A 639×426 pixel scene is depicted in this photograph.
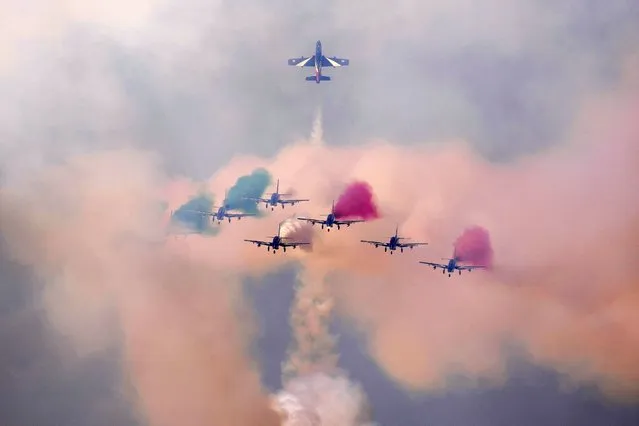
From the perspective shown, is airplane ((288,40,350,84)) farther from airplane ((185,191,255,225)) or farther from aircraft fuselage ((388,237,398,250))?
aircraft fuselage ((388,237,398,250))

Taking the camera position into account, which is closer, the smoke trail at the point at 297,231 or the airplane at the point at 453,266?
the airplane at the point at 453,266

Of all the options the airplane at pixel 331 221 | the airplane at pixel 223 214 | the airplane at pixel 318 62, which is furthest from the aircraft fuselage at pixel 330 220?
the airplane at pixel 318 62

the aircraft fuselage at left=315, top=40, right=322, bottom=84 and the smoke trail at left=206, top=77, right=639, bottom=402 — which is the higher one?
the aircraft fuselage at left=315, top=40, right=322, bottom=84

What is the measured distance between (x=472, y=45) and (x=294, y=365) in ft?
46.4

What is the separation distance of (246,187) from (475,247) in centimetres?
909

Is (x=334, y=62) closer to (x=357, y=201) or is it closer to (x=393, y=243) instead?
(x=357, y=201)

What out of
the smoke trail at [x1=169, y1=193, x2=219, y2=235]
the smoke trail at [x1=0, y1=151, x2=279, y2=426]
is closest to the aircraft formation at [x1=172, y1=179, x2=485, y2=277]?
the smoke trail at [x1=169, y1=193, x2=219, y2=235]

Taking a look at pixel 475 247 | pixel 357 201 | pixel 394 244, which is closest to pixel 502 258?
pixel 475 247

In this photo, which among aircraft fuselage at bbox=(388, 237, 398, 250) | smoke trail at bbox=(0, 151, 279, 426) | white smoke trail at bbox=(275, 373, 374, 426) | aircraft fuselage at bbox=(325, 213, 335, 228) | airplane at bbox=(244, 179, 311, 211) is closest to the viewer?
aircraft fuselage at bbox=(325, 213, 335, 228)

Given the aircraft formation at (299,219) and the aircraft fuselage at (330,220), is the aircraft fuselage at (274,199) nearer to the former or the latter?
the aircraft formation at (299,219)

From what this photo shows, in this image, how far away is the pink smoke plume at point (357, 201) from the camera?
137ft

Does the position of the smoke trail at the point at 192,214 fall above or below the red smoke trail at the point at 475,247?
above

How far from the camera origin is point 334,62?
4188cm

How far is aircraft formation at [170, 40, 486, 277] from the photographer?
41188 mm
